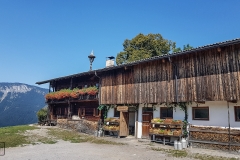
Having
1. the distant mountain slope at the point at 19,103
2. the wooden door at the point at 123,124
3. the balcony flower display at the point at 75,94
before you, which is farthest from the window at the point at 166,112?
the distant mountain slope at the point at 19,103

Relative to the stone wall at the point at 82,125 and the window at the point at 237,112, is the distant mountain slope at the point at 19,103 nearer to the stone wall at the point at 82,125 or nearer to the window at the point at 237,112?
the stone wall at the point at 82,125

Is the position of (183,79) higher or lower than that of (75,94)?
higher

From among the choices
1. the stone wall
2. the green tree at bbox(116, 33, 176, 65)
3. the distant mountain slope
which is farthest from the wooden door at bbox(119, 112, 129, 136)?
the distant mountain slope

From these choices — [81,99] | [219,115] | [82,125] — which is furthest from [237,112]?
[81,99]

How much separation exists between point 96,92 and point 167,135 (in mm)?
9807

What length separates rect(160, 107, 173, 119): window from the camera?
54.5 feet

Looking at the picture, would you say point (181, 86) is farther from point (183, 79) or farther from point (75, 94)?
point (75, 94)

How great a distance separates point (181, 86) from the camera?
15570 millimetres

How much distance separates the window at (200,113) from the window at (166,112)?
6.11ft

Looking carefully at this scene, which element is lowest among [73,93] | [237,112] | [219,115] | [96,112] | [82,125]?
[82,125]

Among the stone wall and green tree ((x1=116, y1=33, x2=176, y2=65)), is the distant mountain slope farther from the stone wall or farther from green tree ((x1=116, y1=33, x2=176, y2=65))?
the stone wall

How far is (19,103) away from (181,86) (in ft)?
304

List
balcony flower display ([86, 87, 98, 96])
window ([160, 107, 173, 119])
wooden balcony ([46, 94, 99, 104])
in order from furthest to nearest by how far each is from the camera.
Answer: wooden balcony ([46, 94, 99, 104])
balcony flower display ([86, 87, 98, 96])
window ([160, 107, 173, 119])

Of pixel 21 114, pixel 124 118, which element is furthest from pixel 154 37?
pixel 21 114
